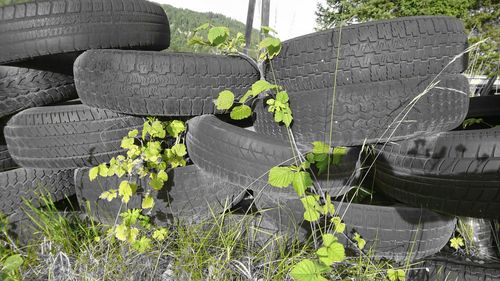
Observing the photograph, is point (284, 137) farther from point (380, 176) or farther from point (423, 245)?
point (423, 245)

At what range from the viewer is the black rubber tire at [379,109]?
4.54 feet

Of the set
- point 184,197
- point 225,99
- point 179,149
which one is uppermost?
point 225,99

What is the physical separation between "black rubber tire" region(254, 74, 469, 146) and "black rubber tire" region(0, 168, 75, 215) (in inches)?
51.4

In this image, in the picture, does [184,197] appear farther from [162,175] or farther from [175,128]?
[175,128]

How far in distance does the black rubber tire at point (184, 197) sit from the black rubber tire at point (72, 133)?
6.0 inches

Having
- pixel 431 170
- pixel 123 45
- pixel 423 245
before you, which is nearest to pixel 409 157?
pixel 431 170

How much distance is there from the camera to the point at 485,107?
2.34 metres

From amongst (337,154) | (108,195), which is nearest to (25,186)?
(108,195)

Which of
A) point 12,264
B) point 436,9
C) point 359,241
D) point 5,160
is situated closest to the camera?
point 12,264

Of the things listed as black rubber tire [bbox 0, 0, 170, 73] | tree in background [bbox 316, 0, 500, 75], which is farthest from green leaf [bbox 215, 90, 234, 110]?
tree in background [bbox 316, 0, 500, 75]

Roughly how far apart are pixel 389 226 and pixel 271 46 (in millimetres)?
894

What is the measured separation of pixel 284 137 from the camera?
5.04 feet

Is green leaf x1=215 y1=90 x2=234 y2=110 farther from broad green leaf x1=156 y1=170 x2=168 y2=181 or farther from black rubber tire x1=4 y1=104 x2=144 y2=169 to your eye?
black rubber tire x1=4 y1=104 x2=144 y2=169

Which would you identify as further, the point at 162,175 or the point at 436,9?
the point at 436,9
